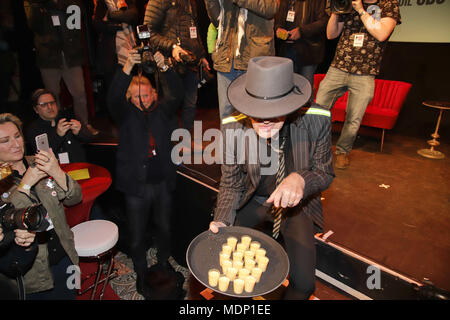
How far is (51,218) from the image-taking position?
2.24 meters

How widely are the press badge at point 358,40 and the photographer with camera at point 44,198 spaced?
3.51m

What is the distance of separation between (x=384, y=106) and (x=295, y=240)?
14.2ft

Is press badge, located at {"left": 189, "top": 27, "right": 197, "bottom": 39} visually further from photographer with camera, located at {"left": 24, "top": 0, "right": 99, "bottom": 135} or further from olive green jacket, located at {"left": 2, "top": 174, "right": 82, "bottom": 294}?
olive green jacket, located at {"left": 2, "top": 174, "right": 82, "bottom": 294}

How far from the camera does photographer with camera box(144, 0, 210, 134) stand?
3.31m

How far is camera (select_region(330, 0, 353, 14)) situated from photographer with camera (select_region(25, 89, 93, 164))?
10.4 feet

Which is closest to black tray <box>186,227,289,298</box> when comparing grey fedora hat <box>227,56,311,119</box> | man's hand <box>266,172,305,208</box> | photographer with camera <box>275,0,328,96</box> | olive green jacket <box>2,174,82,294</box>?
man's hand <box>266,172,305,208</box>

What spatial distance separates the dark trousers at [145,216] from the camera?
9.20ft

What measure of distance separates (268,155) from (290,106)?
58 cm

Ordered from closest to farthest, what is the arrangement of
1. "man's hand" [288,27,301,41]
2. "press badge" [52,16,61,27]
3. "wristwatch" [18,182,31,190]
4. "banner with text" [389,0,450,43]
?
"wristwatch" [18,182,31,190] < "man's hand" [288,27,301,41] < "press badge" [52,16,61,27] < "banner with text" [389,0,450,43]

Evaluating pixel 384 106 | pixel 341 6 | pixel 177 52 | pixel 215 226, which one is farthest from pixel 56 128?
pixel 384 106

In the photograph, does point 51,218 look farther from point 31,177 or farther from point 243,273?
point 243,273

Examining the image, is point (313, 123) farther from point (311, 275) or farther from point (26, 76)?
point (26, 76)

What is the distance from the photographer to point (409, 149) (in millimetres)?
4953
